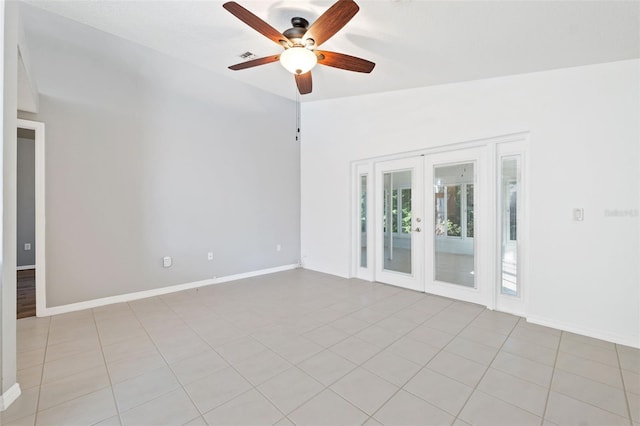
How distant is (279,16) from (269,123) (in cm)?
263

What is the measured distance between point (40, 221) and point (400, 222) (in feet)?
14.8

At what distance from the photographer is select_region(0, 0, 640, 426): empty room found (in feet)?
6.22

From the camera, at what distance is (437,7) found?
221 cm

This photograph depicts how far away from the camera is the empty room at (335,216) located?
1895 millimetres

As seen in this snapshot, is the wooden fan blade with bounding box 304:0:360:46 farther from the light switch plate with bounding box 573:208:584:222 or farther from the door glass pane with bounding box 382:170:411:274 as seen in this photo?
the light switch plate with bounding box 573:208:584:222

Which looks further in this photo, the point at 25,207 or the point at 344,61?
the point at 25,207

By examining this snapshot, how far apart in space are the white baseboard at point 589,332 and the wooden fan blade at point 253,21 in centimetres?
370

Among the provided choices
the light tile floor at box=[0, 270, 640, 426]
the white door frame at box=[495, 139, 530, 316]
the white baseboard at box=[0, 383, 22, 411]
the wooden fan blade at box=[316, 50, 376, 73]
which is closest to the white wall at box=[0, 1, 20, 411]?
the white baseboard at box=[0, 383, 22, 411]

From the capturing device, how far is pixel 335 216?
16.6 feet

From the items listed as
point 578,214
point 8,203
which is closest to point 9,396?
point 8,203

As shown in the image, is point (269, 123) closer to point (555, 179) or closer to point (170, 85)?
point (170, 85)

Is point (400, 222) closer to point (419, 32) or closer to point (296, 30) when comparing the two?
point (419, 32)

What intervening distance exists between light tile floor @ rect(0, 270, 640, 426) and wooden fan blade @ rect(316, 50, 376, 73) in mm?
2551

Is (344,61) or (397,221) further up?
(344,61)
